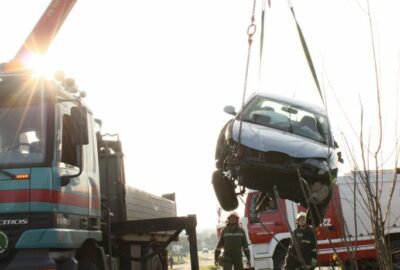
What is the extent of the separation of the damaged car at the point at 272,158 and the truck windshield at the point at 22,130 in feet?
7.09

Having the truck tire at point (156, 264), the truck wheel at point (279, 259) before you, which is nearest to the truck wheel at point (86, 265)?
the truck tire at point (156, 264)

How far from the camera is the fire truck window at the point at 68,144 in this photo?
5075 mm

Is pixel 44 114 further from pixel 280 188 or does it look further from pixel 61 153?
pixel 280 188

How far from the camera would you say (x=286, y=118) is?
688 cm

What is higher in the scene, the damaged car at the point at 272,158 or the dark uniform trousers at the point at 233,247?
the damaged car at the point at 272,158

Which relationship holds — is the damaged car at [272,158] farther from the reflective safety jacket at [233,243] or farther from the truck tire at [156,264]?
the truck tire at [156,264]

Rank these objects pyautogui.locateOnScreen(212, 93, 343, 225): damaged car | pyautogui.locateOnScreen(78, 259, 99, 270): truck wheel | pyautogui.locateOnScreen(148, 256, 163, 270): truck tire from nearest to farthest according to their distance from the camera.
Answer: pyautogui.locateOnScreen(78, 259, 99, 270): truck wheel → pyautogui.locateOnScreen(212, 93, 343, 225): damaged car → pyautogui.locateOnScreen(148, 256, 163, 270): truck tire

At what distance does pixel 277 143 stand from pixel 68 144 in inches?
97.2

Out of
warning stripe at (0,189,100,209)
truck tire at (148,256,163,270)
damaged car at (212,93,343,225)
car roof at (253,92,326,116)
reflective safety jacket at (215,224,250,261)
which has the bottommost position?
truck tire at (148,256,163,270)

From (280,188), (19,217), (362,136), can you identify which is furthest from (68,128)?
(362,136)

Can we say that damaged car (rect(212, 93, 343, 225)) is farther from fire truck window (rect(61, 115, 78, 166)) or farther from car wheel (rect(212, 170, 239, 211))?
fire truck window (rect(61, 115, 78, 166))

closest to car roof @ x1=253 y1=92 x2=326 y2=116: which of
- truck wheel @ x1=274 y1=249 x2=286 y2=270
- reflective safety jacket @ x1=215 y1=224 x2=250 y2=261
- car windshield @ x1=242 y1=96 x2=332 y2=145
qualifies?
car windshield @ x1=242 y1=96 x2=332 y2=145

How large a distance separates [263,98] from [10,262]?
4.12 meters

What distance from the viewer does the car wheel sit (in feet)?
20.9
